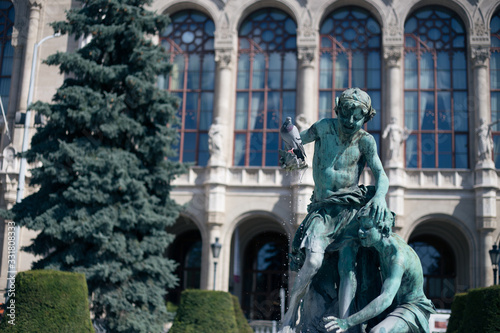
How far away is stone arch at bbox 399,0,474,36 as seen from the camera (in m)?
26.6

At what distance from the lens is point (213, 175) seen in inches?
1001

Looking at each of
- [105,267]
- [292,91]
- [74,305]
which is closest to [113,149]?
[105,267]

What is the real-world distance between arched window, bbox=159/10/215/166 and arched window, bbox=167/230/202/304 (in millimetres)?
4473

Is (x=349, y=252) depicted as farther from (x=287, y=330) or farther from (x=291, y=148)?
(x=291, y=148)

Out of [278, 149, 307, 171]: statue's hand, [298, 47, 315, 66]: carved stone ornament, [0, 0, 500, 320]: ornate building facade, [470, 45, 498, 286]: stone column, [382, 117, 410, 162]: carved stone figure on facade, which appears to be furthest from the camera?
[298, 47, 315, 66]: carved stone ornament

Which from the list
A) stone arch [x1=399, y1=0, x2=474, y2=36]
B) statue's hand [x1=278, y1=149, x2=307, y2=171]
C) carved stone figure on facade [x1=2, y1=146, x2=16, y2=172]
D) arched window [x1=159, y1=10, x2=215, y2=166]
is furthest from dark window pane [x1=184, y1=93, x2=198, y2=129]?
statue's hand [x1=278, y1=149, x2=307, y2=171]

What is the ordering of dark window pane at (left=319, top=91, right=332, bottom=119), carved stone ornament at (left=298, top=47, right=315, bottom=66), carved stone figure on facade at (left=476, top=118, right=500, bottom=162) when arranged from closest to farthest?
carved stone figure on facade at (left=476, top=118, right=500, bottom=162) → carved stone ornament at (left=298, top=47, right=315, bottom=66) → dark window pane at (left=319, top=91, right=332, bottom=119)

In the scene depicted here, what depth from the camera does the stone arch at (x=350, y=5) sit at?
26922mm

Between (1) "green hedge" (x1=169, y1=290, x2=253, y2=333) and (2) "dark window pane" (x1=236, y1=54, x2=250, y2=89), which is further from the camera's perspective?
(2) "dark window pane" (x1=236, y1=54, x2=250, y2=89)

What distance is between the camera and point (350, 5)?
92.4ft

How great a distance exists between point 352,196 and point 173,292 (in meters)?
24.3

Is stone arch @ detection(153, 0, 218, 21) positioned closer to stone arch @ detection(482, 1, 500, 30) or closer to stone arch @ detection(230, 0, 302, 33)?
stone arch @ detection(230, 0, 302, 33)

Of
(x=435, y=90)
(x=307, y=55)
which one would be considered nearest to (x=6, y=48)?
(x=307, y=55)

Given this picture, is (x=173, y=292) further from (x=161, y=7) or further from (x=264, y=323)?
(x=161, y=7)
